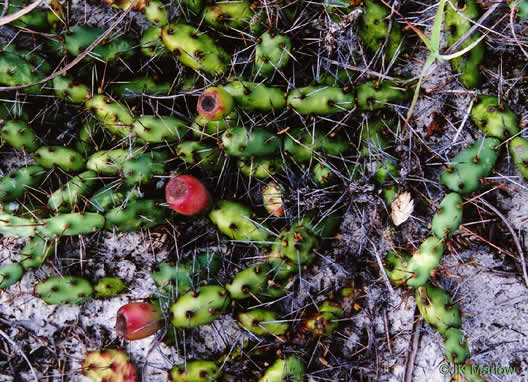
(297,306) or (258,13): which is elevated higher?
(258,13)

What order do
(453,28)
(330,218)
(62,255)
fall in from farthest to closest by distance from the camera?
(62,255), (330,218), (453,28)

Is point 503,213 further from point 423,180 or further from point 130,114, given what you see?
point 130,114

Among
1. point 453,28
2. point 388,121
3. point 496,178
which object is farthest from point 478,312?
point 453,28

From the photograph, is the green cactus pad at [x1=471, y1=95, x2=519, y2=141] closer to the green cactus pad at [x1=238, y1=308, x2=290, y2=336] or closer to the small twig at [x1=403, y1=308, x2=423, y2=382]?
the small twig at [x1=403, y1=308, x2=423, y2=382]

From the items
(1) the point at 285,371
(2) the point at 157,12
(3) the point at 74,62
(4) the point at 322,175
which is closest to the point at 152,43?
(2) the point at 157,12

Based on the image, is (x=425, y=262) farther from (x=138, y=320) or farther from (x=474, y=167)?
(x=138, y=320)

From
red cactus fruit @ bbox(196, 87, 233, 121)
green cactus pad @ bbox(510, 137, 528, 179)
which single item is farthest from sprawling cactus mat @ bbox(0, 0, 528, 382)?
red cactus fruit @ bbox(196, 87, 233, 121)
